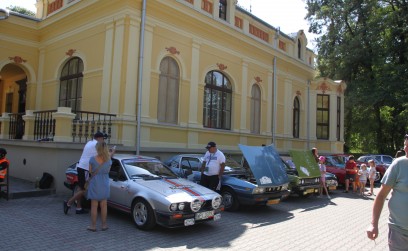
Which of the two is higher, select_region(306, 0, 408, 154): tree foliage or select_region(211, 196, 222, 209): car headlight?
select_region(306, 0, 408, 154): tree foliage

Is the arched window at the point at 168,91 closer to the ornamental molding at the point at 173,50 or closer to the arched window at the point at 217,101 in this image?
the ornamental molding at the point at 173,50

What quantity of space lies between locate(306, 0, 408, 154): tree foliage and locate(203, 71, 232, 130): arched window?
12.4 m

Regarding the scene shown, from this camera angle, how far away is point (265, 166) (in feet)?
31.3

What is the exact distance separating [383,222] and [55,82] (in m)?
13.2

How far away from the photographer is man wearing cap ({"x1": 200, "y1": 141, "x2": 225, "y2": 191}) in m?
8.97

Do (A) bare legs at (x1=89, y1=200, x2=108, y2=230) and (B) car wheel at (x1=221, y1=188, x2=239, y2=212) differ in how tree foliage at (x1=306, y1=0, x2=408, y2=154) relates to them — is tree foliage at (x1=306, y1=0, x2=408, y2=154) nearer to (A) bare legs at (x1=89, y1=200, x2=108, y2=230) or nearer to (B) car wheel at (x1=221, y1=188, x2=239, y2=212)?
(B) car wheel at (x1=221, y1=188, x2=239, y2=212)

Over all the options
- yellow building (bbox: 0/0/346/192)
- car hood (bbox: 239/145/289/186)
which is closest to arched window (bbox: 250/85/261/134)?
yellow building (bbox: 0/0/346/192)

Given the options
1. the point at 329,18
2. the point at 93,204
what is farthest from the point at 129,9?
the point at 329,18

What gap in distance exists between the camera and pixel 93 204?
21.7 ft

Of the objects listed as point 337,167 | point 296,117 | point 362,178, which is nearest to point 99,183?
point 362,178

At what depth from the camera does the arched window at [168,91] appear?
13.7 metres

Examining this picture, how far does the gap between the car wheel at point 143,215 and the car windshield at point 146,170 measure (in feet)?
2.59

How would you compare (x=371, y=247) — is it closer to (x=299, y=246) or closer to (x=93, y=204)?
(x=299, y=246)

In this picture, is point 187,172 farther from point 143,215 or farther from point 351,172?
point 351,172
